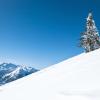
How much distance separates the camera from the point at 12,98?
646 centimetres

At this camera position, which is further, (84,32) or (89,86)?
(84,32)

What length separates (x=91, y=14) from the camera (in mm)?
45062

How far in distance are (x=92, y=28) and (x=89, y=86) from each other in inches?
1538

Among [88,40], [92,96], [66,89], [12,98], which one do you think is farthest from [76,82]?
[88,40]

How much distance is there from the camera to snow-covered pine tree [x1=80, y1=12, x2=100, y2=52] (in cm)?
4188

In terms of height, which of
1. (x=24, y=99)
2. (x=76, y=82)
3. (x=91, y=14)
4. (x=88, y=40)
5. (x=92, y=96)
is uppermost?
(x=91, y=14)

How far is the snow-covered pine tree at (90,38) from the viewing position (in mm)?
41875

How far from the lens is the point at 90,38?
139ft

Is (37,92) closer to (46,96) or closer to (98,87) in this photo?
(46,96)

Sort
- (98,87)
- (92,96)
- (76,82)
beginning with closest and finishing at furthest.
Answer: (92,96), (98,87), (76,82)

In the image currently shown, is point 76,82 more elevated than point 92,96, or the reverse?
point 76,82

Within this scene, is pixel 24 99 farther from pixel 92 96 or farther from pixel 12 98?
pixel 92 96

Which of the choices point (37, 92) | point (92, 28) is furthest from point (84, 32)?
point (37, 92)

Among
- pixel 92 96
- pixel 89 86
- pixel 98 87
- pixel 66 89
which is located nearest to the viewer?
pixel 92 96
